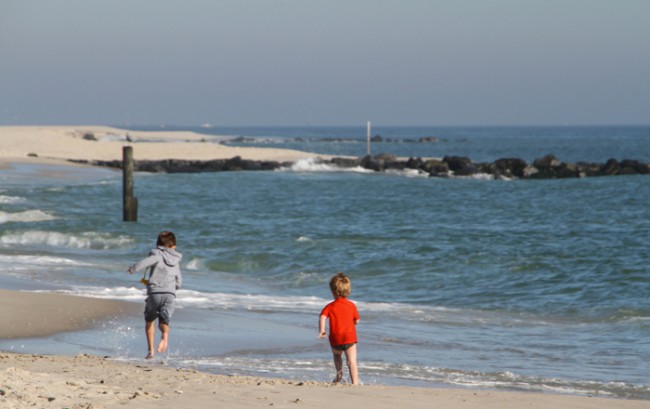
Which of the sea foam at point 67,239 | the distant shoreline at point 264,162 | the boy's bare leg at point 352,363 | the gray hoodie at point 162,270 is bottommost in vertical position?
the sea foam at point 67,239

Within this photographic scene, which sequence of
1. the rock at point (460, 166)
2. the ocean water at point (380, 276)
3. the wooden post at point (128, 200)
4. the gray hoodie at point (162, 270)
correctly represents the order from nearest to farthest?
1. the gray hoodie at point (162, 270)
2. the ocean water at point (380, 276)
3. the wooden post at point (128, 200)
4. the rock at point (460, 166)

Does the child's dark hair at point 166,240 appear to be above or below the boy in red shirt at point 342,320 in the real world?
above

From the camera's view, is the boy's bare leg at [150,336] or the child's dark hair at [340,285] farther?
the boy's bare leg at [150,336]

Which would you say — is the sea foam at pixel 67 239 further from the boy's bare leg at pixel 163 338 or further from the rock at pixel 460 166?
the rock at pixel 460 166

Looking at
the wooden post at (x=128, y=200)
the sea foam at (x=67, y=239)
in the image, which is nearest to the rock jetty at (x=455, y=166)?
the wooden post at (x=128, y=200)

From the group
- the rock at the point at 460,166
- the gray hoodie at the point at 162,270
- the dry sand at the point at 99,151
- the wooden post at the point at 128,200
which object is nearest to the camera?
the gray hoodie at the point at 162,270

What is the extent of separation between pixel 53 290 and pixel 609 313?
27.3 ft

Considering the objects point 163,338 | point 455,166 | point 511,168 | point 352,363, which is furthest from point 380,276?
point 455,166

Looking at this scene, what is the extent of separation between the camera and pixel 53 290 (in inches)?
608

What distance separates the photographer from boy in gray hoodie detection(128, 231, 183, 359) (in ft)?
32.7

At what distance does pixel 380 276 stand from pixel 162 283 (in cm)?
1039

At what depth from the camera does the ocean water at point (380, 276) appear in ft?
35.6

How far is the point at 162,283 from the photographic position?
1000 cm

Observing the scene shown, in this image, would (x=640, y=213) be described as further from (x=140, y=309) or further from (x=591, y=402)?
(x=591, y=402)
